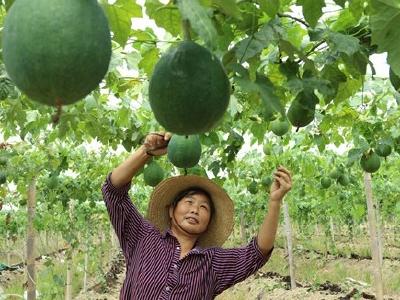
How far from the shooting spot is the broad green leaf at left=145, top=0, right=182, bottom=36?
1.75 meters

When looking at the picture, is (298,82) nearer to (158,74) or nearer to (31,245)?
(158,74)

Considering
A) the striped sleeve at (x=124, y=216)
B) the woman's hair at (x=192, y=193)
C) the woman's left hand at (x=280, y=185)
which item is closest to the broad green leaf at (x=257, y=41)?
the woman's left hand at (x=280, y=185)

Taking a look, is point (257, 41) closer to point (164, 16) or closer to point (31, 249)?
point (164, 16)

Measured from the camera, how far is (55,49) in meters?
1.04

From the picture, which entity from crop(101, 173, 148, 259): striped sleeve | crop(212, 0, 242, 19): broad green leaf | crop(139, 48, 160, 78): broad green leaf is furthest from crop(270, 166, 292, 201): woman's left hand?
crop(212, 0, 242, 19): broad green leaf

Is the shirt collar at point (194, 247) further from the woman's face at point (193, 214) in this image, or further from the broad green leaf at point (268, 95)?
the broad green leaf at point (268, 95)

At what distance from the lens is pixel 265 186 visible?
668 centimetres

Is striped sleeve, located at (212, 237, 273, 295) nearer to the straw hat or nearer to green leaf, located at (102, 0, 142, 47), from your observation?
the straw hat

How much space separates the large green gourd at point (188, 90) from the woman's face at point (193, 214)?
6.00 ft

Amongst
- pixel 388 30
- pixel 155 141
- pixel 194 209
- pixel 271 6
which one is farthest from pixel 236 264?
pixel 388 30

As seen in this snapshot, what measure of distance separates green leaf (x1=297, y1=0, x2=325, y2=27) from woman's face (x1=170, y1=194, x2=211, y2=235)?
153 centimetres

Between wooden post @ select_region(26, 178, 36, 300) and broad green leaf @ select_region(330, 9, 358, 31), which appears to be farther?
wooden post @ select_region(26, 178, 36, 300)

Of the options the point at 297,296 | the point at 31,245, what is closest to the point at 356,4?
the point at 31,245

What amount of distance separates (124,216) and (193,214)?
1.21ft
